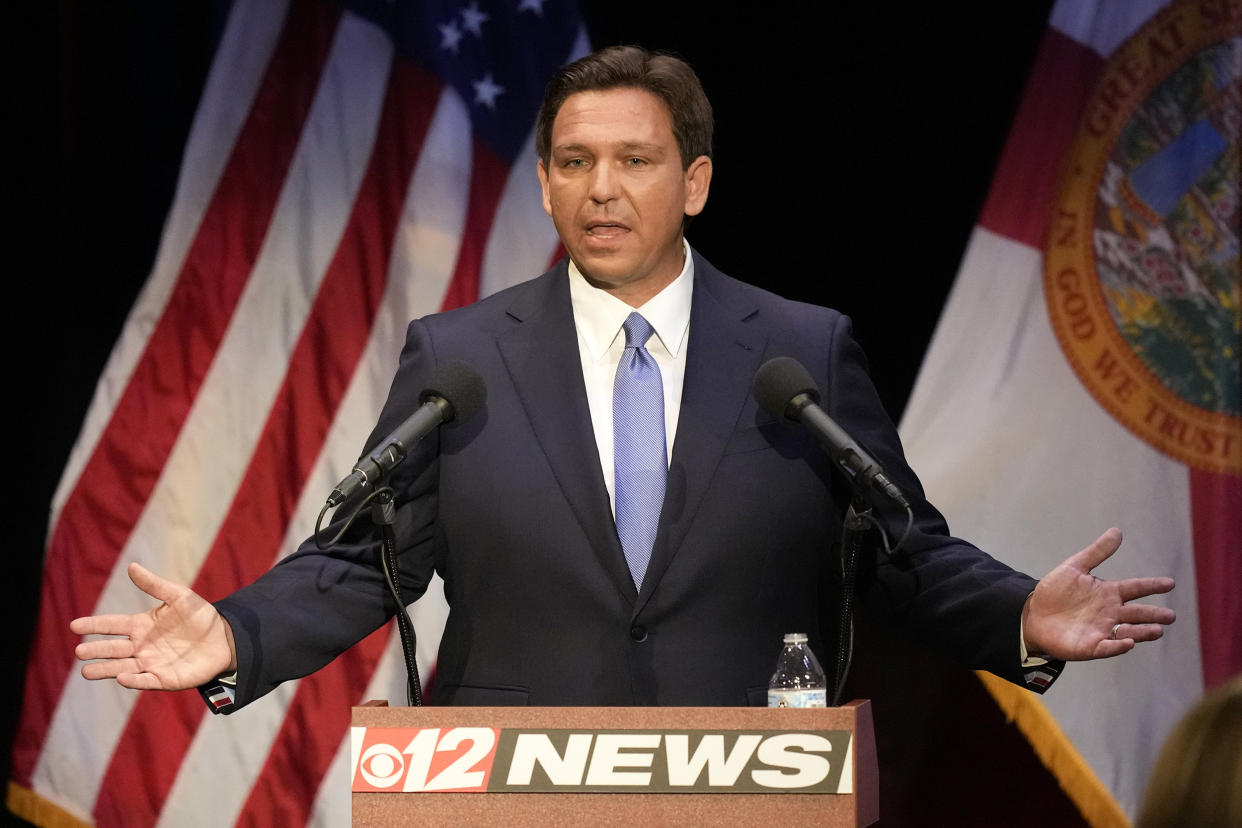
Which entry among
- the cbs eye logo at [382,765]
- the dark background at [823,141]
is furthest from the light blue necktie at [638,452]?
the dark background at [823,141]

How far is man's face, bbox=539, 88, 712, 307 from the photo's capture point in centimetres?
227

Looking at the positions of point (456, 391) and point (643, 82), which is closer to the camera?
point (456, 391)

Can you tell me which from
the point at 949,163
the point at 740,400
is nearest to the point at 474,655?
the point at 740,400

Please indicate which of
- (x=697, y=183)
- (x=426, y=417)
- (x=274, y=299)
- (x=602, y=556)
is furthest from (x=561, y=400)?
(x=274, y=299)

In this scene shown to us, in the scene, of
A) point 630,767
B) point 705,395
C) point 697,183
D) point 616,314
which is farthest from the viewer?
point 697,183

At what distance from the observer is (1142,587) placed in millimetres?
1853

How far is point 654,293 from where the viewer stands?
92.9 inches

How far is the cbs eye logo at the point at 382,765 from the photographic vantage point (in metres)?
1.61

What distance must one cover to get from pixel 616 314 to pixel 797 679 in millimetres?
669

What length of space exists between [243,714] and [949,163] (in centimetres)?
241

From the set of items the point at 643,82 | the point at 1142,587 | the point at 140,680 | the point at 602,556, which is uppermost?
the point at 643,82

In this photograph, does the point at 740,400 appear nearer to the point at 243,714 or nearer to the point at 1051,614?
the point at 1051,614

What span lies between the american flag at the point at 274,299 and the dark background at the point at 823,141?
7.0 inches

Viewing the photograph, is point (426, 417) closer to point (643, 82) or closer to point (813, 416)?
point (813, 416)
